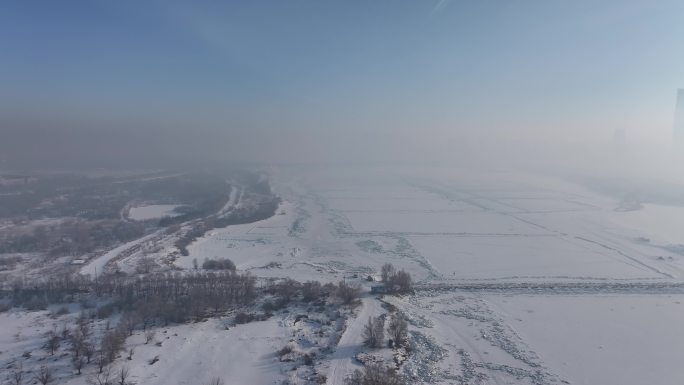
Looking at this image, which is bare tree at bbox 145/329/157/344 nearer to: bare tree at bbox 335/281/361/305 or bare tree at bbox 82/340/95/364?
bare tree at bbox 82/340/95/364

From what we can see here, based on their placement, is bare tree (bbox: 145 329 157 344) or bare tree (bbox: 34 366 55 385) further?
bare tree (bbox: 145 329 157 344)

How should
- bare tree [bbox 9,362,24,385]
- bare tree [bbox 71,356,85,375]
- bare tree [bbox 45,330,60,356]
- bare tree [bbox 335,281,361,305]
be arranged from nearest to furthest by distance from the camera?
bare tree [bbox 9,362,24,385], bare tree [bbox 71,356,85,375], bare tree [bbox 45,330,60,356], bare tree [bbox 335,281,361,305]

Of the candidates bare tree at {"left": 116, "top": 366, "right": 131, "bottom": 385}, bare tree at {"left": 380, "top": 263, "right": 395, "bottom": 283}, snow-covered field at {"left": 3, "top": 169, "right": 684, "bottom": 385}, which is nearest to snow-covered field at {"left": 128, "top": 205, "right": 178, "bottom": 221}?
snow-covered field at {"left": 3, "top": 169, "right": 684, "bottom": 385}

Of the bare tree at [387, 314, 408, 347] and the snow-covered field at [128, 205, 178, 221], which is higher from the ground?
the bare tree at [387, 314, 408, 347]

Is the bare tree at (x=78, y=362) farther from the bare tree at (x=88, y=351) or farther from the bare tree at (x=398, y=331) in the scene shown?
the bare tree at (x=398, y=331)

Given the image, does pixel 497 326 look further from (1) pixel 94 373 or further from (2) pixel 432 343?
(1) pixel 94 373

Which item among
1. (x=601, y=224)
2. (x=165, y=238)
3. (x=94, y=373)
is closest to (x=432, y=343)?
(x=94, y=373)
